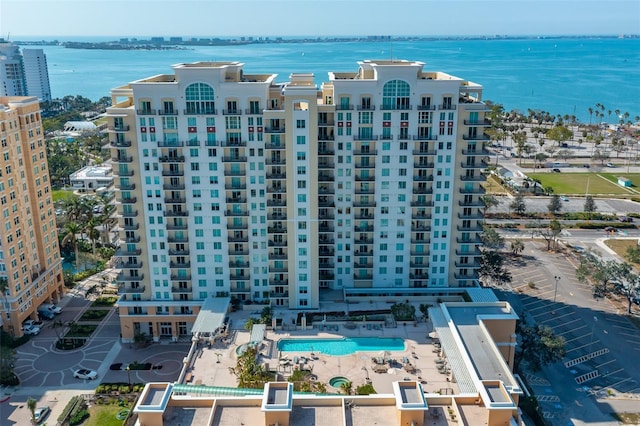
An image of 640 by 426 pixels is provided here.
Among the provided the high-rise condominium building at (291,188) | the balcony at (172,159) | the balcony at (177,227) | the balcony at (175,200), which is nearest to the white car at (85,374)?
the high-rise condominium building at (291,188)

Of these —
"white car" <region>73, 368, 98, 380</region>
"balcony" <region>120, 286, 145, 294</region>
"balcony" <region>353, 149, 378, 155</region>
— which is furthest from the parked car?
"balcony" <region>353, 149, 378, 155</region>

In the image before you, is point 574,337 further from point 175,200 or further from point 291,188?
point 175,200

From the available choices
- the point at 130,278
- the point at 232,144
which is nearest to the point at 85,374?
the point at 130,278

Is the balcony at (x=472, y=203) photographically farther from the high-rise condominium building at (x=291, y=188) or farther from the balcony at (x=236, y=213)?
the balcony at (x=236, y=213)

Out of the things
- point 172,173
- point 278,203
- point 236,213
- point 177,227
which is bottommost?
point 177,227

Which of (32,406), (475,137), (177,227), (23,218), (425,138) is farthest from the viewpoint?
(23,218)

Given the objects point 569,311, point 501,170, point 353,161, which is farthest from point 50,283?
point 501,170
